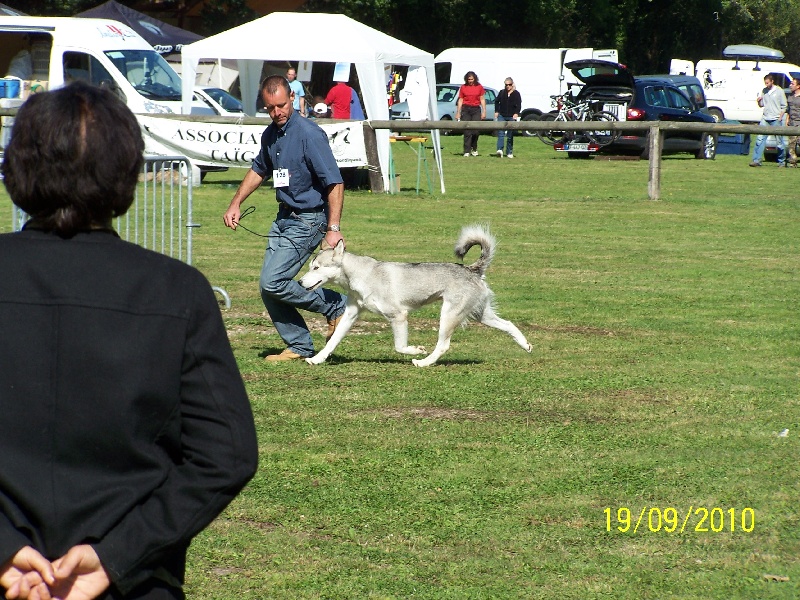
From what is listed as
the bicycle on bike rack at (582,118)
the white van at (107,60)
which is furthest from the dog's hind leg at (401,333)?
the bicycle on bike rack at (582,118)

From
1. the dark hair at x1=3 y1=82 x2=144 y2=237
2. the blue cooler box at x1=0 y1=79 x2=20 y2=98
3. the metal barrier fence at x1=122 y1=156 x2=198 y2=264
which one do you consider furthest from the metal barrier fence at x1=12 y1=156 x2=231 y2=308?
the blue cooler box at x1=0 y1=79 x2=20 y2=98

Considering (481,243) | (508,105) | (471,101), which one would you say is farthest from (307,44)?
(481,243)

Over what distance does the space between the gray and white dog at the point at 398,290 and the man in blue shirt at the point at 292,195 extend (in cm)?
18

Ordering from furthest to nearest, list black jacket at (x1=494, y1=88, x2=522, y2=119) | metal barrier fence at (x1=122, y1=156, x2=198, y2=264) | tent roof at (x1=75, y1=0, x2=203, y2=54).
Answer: tent roof at (x1=75, y1=0, x2=203, y2=54) < black jacket at (x1=494, y1=88, x2=522, y2=119) < metal barrier fence at (x1=122, y1=156, x2=198, y2=264)

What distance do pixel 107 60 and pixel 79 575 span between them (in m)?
21.9

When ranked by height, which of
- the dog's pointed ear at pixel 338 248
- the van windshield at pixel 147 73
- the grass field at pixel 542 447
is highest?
Result: the van windshield at pixel 147 73

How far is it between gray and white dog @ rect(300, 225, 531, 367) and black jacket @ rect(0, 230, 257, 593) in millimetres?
6084

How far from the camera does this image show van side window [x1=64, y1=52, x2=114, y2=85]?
22875 mm

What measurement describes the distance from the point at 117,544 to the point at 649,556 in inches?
121

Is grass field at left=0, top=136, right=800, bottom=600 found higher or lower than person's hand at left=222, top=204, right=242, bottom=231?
lower

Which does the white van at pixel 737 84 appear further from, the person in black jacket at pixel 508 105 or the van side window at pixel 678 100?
the person in black jacket at pixel 508 105

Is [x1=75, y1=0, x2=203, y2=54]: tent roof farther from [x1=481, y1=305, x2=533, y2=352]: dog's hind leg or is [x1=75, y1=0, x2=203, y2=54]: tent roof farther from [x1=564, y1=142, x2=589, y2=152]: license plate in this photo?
[x1=481, y1=305, x2=533, y2=352]: dog's hind leg

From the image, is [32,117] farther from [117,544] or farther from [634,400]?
[634,400]

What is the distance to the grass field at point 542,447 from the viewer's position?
15.0 ft
